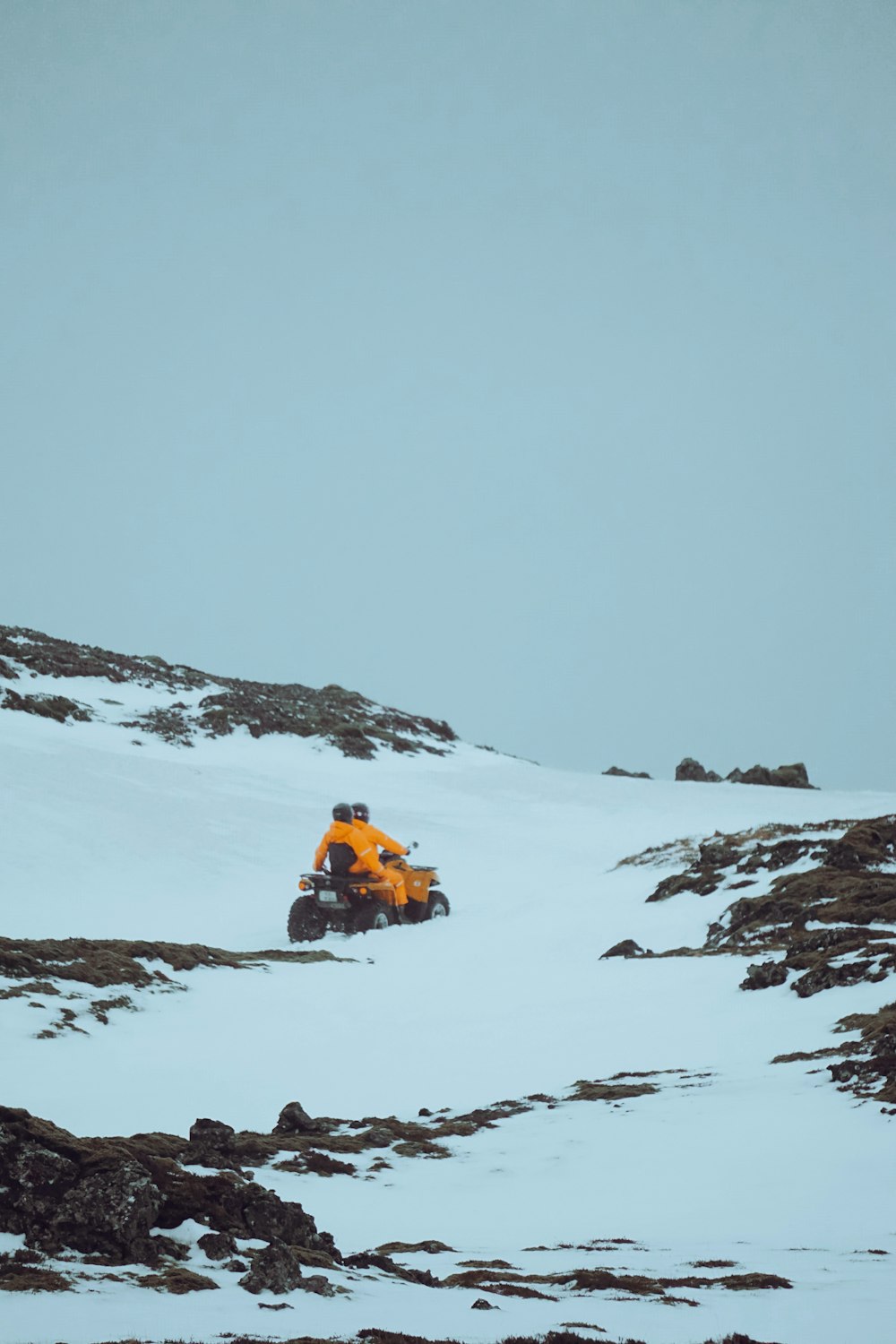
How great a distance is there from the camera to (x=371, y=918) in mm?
18438

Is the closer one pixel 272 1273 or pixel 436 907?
pixel 272 1273

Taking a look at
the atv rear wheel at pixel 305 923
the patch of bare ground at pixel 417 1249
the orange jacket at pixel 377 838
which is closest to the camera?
the patch of bare ground at pixel 417 1249

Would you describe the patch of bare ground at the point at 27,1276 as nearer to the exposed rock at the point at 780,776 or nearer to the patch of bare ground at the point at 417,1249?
the patch of bare ground at the point at 417,1249

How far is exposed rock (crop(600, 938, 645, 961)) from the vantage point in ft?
47.8

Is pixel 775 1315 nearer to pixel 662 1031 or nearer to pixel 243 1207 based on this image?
pixel 243 1207

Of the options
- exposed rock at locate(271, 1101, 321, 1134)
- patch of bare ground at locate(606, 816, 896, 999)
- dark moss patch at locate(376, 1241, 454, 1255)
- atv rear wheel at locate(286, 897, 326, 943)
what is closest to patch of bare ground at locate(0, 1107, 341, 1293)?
dark moss patch at locate(376, 1241, 454, 1255)

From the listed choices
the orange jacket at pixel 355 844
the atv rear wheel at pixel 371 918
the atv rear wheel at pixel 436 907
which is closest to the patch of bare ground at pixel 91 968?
the atv rear wheel at pixel 371 918

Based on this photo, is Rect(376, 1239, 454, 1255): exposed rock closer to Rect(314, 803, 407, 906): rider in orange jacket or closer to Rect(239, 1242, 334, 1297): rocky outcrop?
Rect(239, 1242, 334, 1297): rocky outcrop

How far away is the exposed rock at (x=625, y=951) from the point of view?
1457 cm

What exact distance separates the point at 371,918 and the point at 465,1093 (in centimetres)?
919

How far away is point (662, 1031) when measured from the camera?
422 inches

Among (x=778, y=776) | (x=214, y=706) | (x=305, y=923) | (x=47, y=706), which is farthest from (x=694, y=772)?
(x=305, y=923)

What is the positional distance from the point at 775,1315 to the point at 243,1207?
229cm

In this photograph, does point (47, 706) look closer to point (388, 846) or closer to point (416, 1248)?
point (388, 846)
